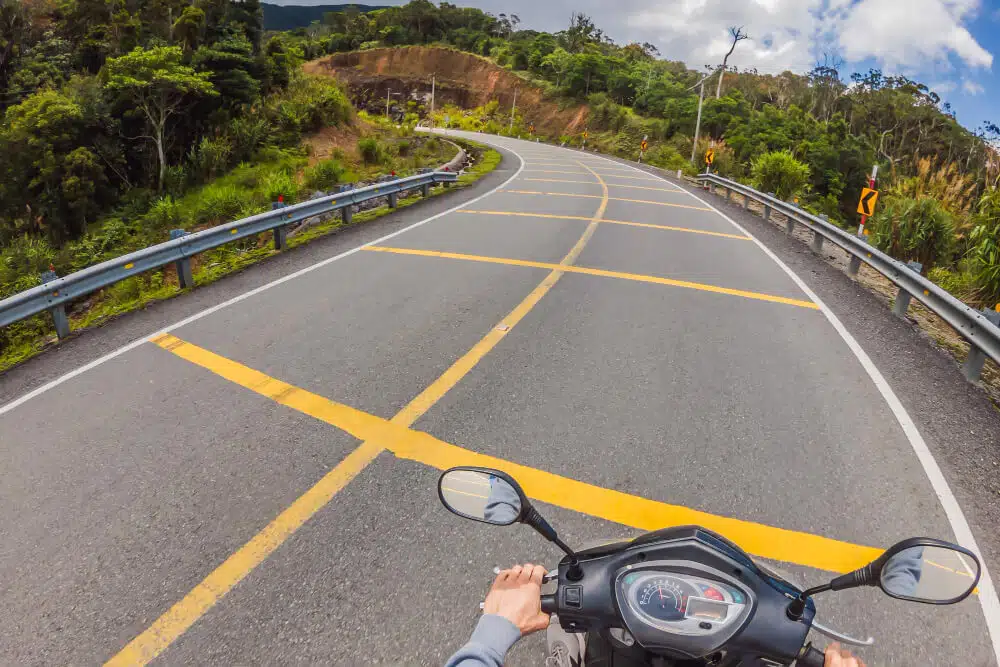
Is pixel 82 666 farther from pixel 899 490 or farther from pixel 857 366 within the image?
pixel 857 366

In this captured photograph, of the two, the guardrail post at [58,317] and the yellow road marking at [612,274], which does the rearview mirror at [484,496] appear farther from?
the yellow road marking at [612,274]

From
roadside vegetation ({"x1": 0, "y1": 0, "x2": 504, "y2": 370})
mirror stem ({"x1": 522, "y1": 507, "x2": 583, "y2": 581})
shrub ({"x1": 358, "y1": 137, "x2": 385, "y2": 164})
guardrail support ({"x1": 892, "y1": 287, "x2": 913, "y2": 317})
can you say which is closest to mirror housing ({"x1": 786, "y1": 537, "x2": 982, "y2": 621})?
mirror stem ({"x1": 522, "y1": 507, "x2": 583, "y2": 581})

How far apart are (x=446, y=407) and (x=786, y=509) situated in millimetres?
2367

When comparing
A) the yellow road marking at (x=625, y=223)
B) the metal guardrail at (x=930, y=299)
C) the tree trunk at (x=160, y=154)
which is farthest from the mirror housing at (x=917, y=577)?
the tree trunk at (x=160, y=154)

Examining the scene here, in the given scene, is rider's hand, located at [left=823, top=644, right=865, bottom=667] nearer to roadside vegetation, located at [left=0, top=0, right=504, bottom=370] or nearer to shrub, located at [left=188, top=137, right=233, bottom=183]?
roadside vegetation, located at [left=0, top=0, right=504, bottom=370]

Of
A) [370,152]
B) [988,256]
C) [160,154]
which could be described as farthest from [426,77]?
[988,256]

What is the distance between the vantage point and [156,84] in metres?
25.5

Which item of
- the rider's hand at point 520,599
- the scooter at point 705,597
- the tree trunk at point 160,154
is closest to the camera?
the scooter at point 705,597

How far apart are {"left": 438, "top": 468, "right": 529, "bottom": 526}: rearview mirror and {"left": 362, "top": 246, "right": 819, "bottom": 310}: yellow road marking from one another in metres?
6.45

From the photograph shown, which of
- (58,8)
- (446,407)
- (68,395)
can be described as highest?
(58,8)

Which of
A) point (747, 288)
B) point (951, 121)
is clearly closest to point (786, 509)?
point (747, 288)

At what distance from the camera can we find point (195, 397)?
4746 millimetres

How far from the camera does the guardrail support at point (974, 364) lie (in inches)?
217

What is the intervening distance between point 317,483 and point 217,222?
1711 cm
